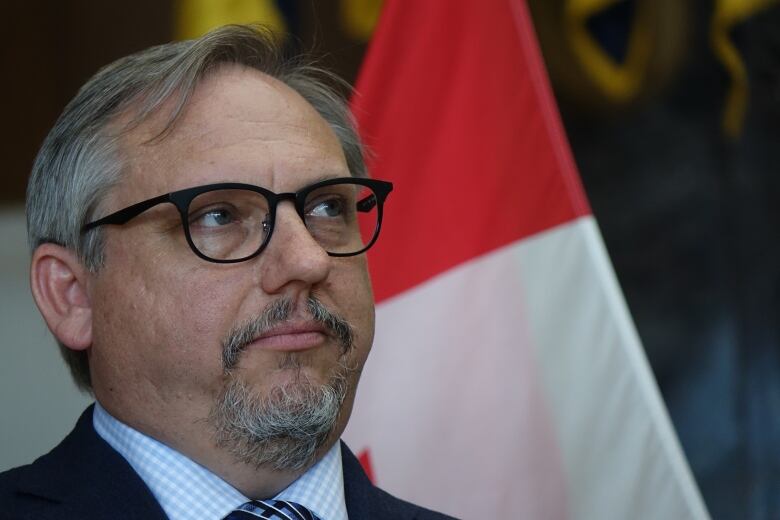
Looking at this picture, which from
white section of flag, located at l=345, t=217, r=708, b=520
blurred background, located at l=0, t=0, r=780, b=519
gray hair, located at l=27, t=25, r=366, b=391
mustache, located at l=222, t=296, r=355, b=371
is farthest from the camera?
blurred background, located at l=0, t=0, r=780, b=519

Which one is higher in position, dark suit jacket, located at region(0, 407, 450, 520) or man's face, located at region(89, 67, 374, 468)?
man's face, located at region(89, 67, 374, 468)

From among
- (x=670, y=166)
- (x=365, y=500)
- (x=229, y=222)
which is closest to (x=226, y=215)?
(x=229, y=222)

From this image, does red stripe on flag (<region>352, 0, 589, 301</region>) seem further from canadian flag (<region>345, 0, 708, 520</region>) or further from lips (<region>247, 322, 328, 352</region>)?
lips (<region>247, 322, 328, 352</region>)

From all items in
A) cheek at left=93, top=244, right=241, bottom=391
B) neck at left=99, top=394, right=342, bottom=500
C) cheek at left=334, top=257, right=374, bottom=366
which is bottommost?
neck at left=99, top=394, right=342, bottom=500

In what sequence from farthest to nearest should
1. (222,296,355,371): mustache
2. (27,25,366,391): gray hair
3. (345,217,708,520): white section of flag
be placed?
(345,217,708,520): white section of flag < (27,25,366,391): gray hair < (222,296,355,371): mustache

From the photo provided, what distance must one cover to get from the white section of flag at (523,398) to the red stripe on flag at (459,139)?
5 cm

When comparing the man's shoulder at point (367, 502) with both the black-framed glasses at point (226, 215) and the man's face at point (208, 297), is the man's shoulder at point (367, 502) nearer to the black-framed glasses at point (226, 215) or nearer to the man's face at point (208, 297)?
the man's face at point (208, 297)

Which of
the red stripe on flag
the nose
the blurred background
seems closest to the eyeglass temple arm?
the nose

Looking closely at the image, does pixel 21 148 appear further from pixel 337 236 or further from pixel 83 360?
pixel 337 236

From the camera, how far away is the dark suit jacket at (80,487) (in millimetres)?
1649

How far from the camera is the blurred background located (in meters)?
3.04

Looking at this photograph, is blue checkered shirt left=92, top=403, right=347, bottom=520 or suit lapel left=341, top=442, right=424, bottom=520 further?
suit lapel left=341, top=442, right=424, bottom=520

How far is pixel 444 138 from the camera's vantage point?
Answer: 227 cm

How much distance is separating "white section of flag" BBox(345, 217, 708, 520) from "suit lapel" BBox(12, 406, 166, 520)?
2.00 ft
